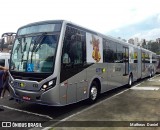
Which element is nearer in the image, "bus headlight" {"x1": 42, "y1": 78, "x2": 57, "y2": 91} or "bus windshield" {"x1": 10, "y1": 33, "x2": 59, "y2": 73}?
"bus headlight" {"x1": 42, "y1": 78, "x2": 57, "y2": 91}

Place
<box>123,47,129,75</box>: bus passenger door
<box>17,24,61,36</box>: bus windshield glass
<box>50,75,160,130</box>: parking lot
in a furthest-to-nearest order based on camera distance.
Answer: <box>123,47,129,75</box>: bus passenger door < <box>17,24,61,36</box>: bus windshield glass < <box>50,75,160,130</box>: parking lot

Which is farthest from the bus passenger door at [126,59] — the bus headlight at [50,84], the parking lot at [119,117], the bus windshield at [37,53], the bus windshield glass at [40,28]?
the bus headlight at [50,84]

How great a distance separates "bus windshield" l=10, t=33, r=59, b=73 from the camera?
7270mm

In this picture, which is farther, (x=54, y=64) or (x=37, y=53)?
(x=37, y=53)

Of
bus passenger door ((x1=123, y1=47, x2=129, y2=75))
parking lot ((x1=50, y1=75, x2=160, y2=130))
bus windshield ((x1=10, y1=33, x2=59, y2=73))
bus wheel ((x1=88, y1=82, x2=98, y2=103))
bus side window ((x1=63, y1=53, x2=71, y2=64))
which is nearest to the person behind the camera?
parking lot ((x1=50, y1=75, x2=160, y2=130))

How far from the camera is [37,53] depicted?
24.4 ft

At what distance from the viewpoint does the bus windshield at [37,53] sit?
7.27 m

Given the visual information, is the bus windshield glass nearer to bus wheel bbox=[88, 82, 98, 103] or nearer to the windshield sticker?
the windshield sticker

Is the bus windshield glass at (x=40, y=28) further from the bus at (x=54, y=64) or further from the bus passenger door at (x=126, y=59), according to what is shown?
the bus passenger door at (x=126, y=59)

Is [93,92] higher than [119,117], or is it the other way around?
[93,92]

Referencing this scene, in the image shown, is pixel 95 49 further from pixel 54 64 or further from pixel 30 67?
pixel 30 67

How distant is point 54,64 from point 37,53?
757 mm

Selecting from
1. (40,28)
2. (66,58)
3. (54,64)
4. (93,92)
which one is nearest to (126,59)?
(93,92)

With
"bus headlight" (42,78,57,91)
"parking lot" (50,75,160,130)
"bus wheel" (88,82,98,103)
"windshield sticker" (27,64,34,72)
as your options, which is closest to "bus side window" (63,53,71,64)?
"bus headlight" (42,78,57,91)
